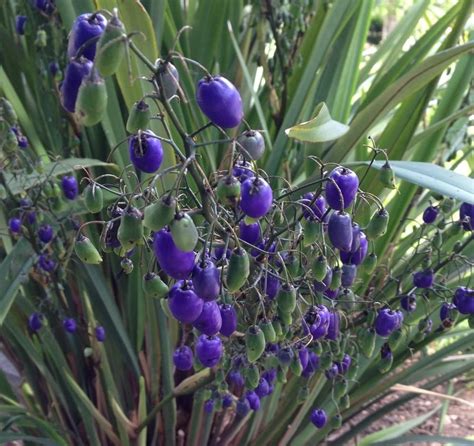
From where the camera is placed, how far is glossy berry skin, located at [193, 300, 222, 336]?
45 centimetres

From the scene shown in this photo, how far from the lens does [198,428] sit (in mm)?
967

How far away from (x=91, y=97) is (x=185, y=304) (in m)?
0.16

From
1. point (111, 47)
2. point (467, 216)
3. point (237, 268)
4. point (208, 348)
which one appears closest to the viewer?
point (111, 47)

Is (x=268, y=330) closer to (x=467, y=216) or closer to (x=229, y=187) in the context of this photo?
(x=229, y=187)

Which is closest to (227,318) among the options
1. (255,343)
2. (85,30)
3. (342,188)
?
(255,343)

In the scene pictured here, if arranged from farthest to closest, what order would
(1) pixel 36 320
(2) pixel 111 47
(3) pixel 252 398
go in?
1. (1) pixel 36 320
2. (3) pixel 252 398
3. (2) pixel 111 47

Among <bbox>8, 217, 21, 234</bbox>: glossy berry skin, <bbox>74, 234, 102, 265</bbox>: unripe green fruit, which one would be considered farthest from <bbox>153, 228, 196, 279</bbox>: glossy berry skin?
<bbox>8, 217, 21, 234</bbox>: glossy berry skin

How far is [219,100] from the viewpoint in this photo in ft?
1.29

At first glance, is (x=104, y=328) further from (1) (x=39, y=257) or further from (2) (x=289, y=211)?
(2) (x=289, y=211)

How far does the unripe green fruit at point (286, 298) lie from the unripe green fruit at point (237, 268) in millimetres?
69

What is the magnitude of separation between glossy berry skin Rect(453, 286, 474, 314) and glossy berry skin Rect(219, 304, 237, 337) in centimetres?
26

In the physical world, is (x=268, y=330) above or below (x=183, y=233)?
below

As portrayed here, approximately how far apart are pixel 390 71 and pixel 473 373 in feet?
2.50

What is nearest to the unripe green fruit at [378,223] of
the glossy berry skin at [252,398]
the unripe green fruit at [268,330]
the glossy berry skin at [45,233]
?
the unripe green fruit at [268,330]
